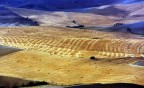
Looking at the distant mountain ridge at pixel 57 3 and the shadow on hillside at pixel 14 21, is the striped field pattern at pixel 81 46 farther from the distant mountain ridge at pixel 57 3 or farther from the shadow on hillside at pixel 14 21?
the distant mountain ridge at pixel 57 3

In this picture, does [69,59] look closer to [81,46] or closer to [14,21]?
[81,46]

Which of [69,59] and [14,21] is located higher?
[14,21]

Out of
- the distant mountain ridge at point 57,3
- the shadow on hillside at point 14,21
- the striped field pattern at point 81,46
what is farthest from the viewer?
the distant mountain ridge at point 57,3

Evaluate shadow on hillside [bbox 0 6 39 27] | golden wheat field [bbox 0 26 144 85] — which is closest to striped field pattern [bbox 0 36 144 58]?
golden wheat field [bbox 0 26 144 85]

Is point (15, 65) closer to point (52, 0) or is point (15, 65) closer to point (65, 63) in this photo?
point (65, 63)

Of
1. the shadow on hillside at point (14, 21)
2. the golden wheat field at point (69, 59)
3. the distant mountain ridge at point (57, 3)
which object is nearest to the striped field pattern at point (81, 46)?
the golden wheat field at point (69, 59)

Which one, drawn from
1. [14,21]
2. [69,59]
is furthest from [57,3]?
[69,59]

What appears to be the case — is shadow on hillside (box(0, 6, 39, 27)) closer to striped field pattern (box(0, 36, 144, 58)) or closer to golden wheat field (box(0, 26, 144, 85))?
golden wheat field (box(0, 26, 144, 85))

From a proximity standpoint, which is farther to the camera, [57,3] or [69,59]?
[57,3]
